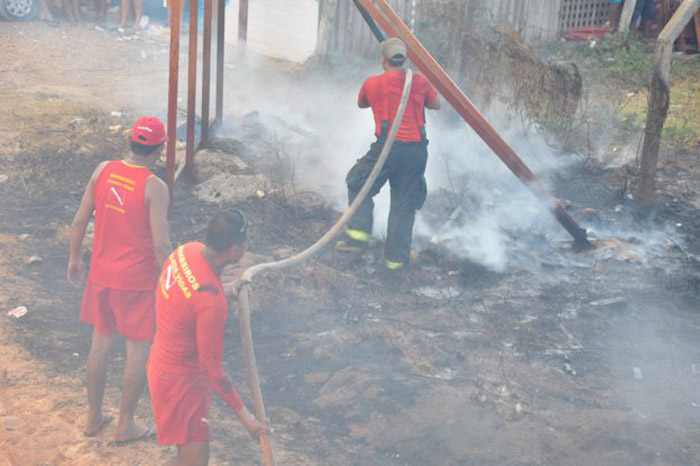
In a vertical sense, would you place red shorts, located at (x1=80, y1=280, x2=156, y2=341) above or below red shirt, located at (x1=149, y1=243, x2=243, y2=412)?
below

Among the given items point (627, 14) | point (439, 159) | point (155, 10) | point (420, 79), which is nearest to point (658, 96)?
point (439, 159)

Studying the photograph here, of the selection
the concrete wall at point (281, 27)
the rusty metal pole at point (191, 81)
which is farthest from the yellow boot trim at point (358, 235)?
the concrete wall at point (281, 27)

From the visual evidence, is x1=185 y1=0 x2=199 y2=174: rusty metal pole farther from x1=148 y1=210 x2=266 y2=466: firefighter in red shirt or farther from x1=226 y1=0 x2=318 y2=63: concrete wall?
x1=226 y1=0 x2=318 y2=63: concrete wall

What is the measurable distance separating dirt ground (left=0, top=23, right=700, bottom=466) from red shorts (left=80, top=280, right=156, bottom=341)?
1.94 ft

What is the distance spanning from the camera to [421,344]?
18.4 feet

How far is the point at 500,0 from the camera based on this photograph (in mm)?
13391

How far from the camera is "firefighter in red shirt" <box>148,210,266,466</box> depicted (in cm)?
340

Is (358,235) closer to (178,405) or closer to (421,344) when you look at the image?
(421,344)

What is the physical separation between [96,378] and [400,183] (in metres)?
3.20

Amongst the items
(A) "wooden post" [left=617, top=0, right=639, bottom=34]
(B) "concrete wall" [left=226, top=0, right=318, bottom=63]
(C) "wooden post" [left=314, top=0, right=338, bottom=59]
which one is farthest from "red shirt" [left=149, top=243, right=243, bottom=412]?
(A) "wooden post" [left=617, top=0, right=639, bottom=34]

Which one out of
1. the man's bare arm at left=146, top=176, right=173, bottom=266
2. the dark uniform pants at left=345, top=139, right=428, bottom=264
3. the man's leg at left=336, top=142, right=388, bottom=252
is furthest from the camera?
the man's leg at left=336, top=142, right=388, bottom=252

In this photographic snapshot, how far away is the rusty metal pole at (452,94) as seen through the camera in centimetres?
662

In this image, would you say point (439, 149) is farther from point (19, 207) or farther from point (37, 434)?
point (37, 434)

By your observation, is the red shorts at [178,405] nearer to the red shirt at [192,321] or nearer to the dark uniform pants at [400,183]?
the red shirt at [192,321]
